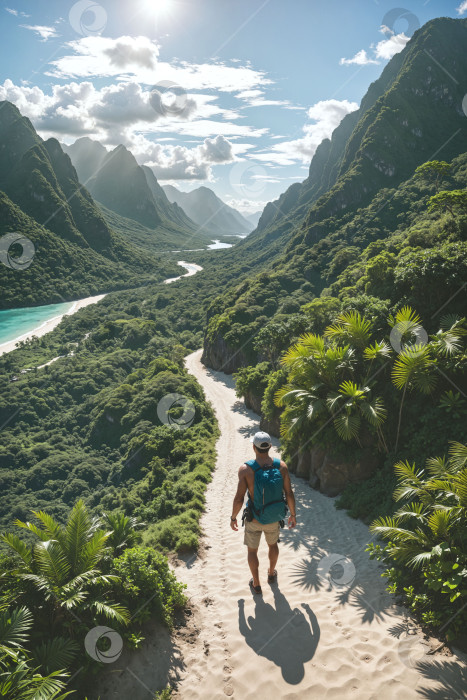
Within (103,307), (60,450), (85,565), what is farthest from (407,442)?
(103,307)

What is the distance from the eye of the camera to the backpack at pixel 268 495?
17.5ft

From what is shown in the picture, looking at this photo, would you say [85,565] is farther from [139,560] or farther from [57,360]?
[57,360]

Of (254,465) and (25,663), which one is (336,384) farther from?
(25,663)

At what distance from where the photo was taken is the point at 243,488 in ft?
17.9

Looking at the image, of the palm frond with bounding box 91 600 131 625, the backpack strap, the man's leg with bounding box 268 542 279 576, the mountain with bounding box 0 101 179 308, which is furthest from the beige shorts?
the mountain with bounding box 0 101 179 308

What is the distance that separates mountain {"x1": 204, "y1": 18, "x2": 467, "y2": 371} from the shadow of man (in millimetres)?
35633

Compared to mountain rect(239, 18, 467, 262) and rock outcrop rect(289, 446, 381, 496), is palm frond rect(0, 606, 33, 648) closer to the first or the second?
rock outcrop rect(289, 446, 381, 496)

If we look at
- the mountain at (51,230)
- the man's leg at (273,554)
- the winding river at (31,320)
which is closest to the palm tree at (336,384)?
the man's leg at (273,554)

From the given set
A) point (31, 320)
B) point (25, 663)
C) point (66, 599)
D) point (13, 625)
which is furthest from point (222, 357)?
point (31, 320)

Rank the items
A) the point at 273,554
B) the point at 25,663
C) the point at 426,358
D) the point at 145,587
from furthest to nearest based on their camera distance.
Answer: the point at 426,358 < the point at 273,554 < the point at 145,587 < the point at 25,663

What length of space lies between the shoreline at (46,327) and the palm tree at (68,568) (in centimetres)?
8323

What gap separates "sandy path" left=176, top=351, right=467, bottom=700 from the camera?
441 cm

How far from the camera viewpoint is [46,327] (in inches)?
3659

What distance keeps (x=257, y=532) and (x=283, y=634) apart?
4.53ft
